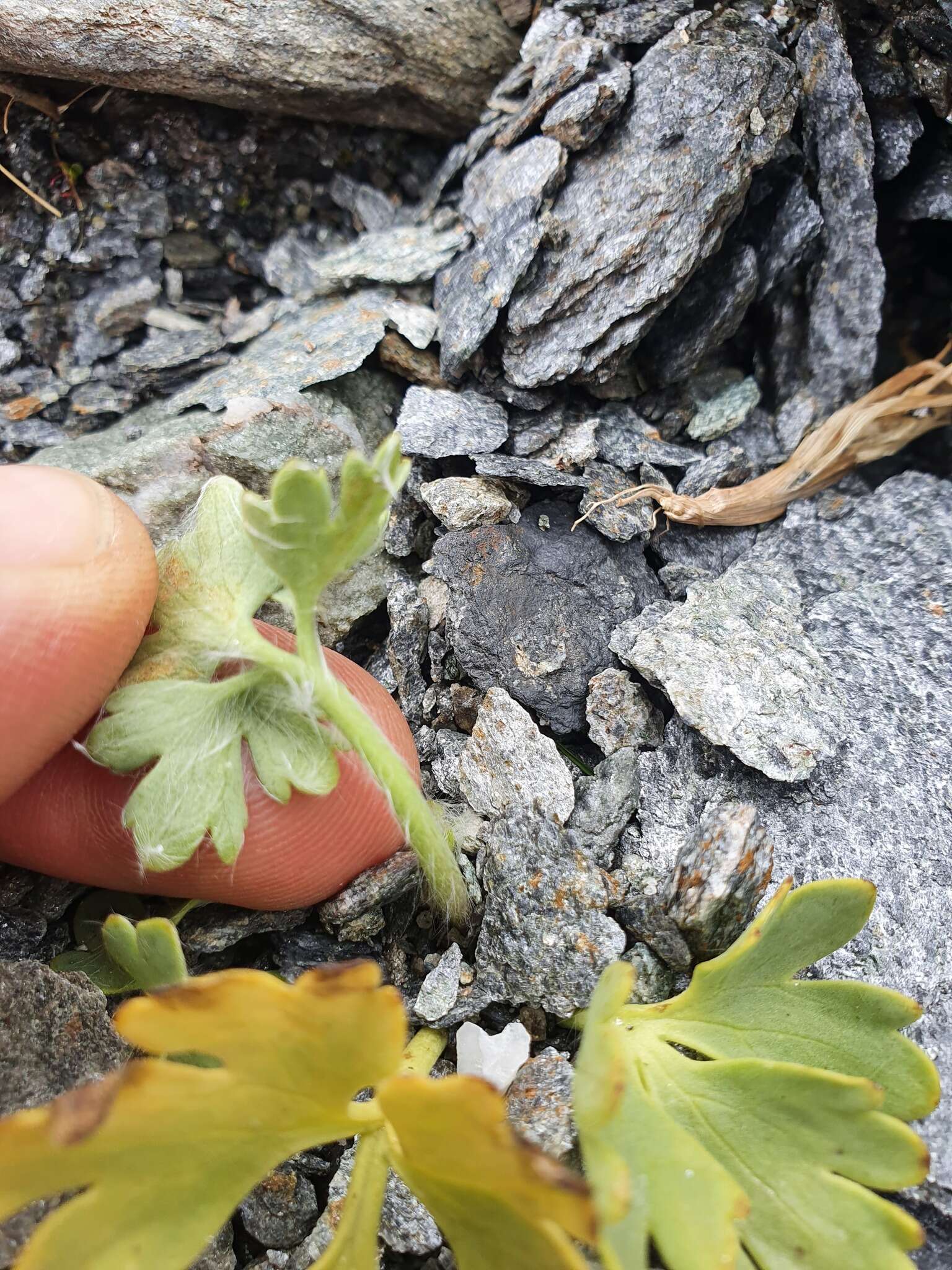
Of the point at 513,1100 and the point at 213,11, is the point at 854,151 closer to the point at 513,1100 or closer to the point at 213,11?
the point at 213,11

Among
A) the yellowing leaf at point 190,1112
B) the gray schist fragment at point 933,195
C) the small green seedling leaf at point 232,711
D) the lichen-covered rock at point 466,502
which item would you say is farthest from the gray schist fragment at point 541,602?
the gray schist fragment at point 933,195

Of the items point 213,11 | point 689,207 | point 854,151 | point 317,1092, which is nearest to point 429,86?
point 213,11

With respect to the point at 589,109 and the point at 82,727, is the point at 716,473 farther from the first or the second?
the point at 82,727

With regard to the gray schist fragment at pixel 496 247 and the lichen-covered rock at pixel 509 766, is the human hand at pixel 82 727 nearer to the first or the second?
the lichen-covered rock at pixel 509 766

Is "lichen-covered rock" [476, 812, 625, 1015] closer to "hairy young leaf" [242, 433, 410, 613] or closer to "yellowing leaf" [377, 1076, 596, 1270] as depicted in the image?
"yellowing leaf" [377, 1076, 596, 1270]

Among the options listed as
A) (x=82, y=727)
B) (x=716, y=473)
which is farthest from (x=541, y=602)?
(x=82, y=727)

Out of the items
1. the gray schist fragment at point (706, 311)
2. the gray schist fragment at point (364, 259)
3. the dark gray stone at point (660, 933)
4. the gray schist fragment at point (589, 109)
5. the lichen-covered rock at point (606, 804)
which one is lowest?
the dark gray stone at point (660, 933)
